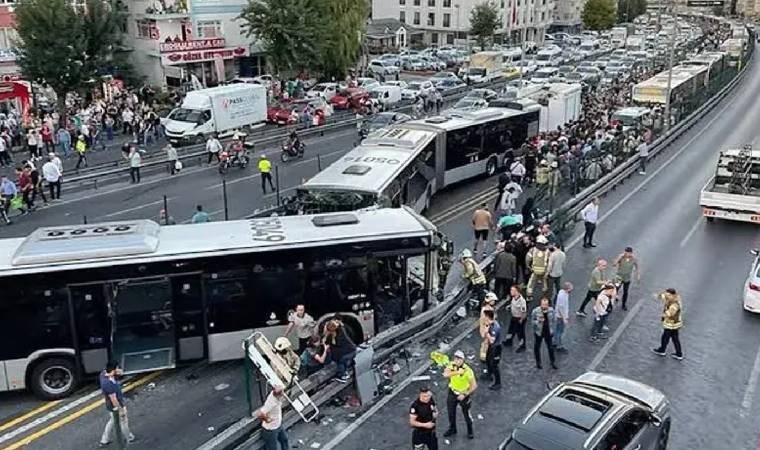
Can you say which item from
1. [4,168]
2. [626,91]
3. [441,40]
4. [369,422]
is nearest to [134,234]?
[369,422]

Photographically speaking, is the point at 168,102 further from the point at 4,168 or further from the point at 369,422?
the point at 369,422

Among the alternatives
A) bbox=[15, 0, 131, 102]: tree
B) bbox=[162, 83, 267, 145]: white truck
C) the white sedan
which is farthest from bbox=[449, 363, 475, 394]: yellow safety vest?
bbox=[15, 0, 131, 102]: tree

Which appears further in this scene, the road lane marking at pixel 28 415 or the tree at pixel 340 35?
the tree at pixel 340 35

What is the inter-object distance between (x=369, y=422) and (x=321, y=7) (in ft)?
145

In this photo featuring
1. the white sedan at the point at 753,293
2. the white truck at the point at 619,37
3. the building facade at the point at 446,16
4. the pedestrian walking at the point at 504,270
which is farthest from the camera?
the white truck at the point at 619,37

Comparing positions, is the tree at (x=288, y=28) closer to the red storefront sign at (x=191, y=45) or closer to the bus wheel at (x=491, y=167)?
the red storefront sign at (x=191, y=45)

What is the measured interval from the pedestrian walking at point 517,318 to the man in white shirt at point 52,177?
720 inches

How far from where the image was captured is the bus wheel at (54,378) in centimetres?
→ 1428

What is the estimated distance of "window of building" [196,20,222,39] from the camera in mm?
56972

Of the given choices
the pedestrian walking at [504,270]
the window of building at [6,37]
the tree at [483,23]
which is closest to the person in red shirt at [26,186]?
the pedestrian walking at [504,270]

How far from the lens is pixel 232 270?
49.2 feet

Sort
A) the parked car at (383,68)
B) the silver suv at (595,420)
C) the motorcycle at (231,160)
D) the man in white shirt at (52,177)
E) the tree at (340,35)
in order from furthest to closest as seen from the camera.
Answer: the parked car at (383,68) < the tree at (340,35) < the motorcycle at (231,160) < the man in white shirt at (52,177) < the silver suv at (595,420)

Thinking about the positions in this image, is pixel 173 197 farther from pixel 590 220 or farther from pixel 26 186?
pixel 590 220

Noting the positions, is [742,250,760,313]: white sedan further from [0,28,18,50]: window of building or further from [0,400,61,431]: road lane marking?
[0,28,18,50]: window of building
